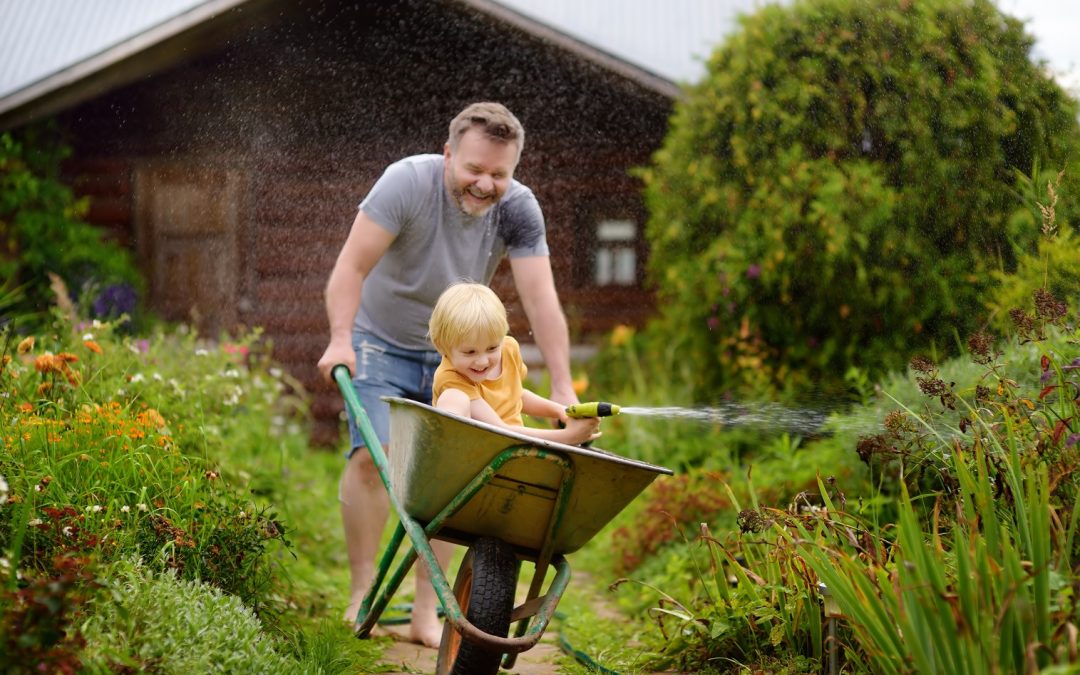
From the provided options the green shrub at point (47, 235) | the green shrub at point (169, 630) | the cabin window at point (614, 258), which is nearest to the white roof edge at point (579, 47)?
the cabin window at point (614, 258)

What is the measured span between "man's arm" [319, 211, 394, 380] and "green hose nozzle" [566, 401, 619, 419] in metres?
0.79

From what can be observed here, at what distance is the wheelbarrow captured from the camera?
90.3 inches

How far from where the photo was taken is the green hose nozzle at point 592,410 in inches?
92.7

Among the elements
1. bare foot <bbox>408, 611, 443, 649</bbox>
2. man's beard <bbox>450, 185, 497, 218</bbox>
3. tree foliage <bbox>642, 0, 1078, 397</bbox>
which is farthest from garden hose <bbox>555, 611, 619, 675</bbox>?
tree foliage <bbox>642, 0, 1078, 397</bbox>

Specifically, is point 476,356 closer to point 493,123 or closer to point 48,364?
point 493,123

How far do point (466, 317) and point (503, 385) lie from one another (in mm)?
276

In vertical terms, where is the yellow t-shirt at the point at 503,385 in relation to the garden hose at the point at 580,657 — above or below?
above

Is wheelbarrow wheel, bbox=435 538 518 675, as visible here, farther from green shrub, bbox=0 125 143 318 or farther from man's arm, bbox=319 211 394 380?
green shrub, bbox=0 125 143 318

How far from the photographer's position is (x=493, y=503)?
2.46m

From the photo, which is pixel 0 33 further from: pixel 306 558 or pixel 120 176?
pixel 306 558

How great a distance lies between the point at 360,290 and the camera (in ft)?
10.1

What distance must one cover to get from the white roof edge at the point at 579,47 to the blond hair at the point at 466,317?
4845 mm

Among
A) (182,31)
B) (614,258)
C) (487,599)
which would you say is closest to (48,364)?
(487,599)

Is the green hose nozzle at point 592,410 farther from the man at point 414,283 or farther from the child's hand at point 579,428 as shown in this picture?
the man at point 414,283
